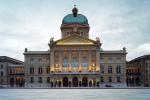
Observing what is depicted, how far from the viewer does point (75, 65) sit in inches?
2960

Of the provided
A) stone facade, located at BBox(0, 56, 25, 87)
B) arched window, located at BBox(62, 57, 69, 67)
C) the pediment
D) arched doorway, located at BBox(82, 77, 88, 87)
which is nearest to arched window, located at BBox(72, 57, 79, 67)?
arched window, located at BBox(62, 57, 69, 67)

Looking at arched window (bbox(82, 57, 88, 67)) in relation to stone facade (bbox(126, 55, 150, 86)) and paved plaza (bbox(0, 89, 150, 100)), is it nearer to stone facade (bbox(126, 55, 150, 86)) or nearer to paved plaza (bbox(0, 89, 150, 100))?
stone facade (bbox(126, 55, 150, 86))

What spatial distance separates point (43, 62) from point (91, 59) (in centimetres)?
2242

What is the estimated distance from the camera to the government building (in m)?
72.8

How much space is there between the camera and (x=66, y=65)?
75188 mm

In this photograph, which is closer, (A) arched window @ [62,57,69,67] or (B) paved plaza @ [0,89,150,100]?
A: (B) paved plaza @ [0,89,150,100]

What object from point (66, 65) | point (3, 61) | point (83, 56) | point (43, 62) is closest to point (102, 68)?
point (83, 56)

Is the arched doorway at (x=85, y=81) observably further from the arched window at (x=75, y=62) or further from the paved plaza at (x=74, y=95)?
the paved plaza at (x=74, y=95)

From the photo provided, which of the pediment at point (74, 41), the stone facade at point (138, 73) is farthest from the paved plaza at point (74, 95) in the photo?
the stone facade at point (138, 73)

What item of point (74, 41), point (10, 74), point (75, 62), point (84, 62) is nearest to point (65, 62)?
point (75, 62)

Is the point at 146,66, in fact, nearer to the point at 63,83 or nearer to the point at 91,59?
the point at 91,59

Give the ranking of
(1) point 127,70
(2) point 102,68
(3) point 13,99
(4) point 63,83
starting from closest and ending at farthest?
(3) point 13,99, (4) point 63,83, (2) point 102,68, (1) point 127,70

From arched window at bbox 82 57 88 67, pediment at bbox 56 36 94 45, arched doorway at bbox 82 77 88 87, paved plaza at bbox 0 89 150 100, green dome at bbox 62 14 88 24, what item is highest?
green dome at bbox 62 14 88 24

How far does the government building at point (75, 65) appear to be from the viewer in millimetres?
72812
